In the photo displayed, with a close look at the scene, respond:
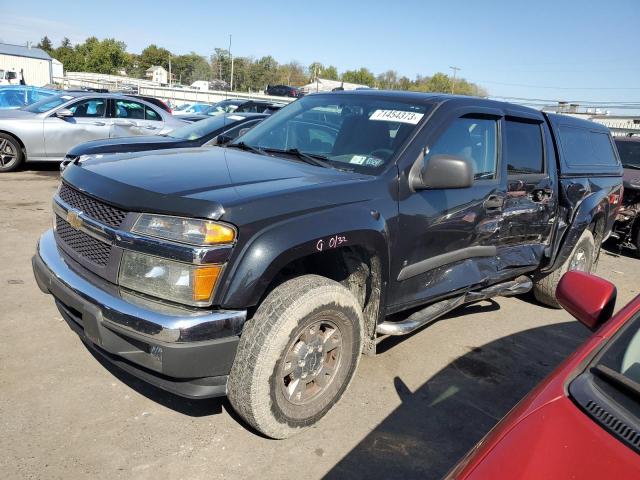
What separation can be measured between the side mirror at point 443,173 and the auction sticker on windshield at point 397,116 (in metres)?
0.39

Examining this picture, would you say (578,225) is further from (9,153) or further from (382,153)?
(9,153)

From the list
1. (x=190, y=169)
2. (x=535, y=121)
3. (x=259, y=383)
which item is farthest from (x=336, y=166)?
(x=535, y=121)

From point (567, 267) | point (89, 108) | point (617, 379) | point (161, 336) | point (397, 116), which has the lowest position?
point (567, 267)

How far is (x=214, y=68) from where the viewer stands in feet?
341

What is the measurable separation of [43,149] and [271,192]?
359 inches

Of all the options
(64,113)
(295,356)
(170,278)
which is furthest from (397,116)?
(64,113)

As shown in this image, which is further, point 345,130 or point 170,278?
point 345,130

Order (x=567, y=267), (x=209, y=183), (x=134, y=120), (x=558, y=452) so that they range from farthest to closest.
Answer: (x=134, y=120), (x=567, y=267), (x=209, y=183), (x=558, y=452)

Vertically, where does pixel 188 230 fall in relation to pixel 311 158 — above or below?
below

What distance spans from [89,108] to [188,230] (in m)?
9.56

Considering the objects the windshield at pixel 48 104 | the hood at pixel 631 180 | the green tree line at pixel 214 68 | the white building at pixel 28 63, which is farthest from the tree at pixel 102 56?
the hood at pixel 631 180

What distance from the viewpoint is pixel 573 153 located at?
4980mm

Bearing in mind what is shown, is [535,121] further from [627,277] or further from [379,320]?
[627,277]

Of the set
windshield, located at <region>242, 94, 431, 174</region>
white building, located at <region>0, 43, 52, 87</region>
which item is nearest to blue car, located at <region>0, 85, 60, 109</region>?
windshield, located at <region>242, 94, 431, 174</region>
